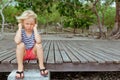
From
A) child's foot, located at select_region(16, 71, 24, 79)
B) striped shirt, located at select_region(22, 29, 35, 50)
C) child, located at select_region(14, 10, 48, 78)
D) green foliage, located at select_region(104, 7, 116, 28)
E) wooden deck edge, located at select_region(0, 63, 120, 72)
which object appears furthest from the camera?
green foliage, located at select_region(104, 7, 116, 28)

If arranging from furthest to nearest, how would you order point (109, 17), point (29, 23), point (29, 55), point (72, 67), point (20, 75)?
point (109, 17)
point (72, 67)
point (29, 55)
point (29, 23)
point (20, 75)

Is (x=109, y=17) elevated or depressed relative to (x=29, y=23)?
depressed

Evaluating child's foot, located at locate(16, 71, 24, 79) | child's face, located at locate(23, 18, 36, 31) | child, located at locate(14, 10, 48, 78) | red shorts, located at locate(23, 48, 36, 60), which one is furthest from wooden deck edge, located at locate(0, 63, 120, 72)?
child's face, located at locate(23, 18, 36, 31)

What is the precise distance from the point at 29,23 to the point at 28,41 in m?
0.26

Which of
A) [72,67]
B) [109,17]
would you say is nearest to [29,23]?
[72,67]

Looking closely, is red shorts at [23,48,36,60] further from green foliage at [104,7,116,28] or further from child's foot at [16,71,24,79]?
green foliage at [104,7,116,28]

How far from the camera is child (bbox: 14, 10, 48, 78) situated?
12.1ft

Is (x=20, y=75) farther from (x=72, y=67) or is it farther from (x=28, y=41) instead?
(x=72, y=67)

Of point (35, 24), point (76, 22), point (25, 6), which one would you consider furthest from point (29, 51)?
point (76, 22)

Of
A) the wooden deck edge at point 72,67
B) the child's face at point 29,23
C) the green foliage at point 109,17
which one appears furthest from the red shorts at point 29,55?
the green foliage at point 109,17

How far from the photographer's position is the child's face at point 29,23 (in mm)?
3732

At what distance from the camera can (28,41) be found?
384 cm

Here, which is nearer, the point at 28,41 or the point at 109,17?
the point at 28,41

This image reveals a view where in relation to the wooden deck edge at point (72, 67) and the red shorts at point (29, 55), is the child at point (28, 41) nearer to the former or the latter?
the red shorts at point (29, 55)
